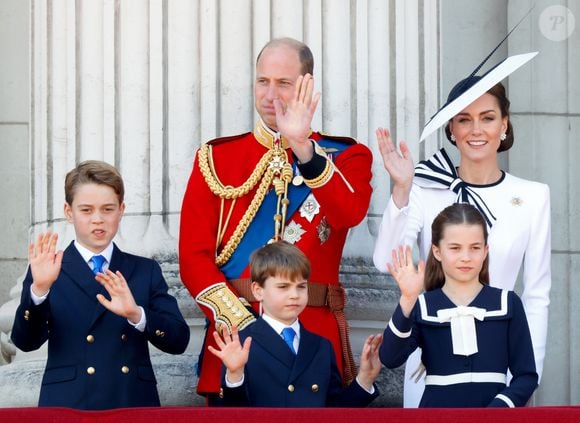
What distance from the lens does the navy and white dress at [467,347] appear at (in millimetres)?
5230

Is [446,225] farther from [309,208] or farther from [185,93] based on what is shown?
[185,93]

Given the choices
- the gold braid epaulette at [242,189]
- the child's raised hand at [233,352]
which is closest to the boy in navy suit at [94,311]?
the gold braid epaulette at [242,189]

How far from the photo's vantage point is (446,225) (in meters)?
5.41

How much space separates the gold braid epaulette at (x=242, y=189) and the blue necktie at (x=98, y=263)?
411 mm

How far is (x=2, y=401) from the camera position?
6289 millimetres

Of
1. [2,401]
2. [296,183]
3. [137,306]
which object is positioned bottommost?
[2,401]

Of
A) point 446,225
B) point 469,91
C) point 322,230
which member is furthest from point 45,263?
point 469,91

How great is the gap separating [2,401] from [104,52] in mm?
1406

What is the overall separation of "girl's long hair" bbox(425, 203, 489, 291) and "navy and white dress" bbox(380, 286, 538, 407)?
0.41 ft

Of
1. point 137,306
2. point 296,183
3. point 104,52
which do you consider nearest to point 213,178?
point 296,183

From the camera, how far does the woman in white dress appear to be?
223 inches

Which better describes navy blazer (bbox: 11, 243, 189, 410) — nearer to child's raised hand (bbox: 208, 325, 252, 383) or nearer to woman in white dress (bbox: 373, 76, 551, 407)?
child's raised hand (bbox: 208, 325, 252, 383)

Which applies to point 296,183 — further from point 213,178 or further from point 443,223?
point 443,223

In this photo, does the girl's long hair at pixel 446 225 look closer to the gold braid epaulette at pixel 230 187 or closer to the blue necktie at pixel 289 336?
the blue necktie at pixel 289 336
